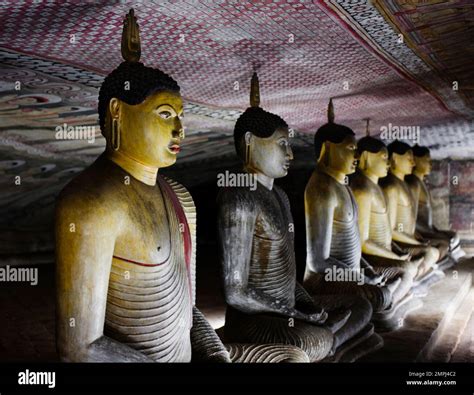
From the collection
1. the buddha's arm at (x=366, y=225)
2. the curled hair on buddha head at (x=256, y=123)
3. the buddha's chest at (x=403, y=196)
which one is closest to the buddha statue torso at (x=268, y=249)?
the curled hair on buddha head at (x=256, y=123)

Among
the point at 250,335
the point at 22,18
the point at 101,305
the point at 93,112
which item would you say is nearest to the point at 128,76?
the point at 22,18

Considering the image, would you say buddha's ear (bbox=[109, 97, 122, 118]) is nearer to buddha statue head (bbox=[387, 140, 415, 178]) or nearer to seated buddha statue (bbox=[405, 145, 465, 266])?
buddha statue head (bbox=[387, 140, 415, 178])

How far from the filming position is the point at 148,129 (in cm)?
344

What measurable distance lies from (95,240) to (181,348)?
31.2 inches

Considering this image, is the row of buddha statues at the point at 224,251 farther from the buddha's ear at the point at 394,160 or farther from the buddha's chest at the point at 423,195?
the buddha's chest at the point at 423,195

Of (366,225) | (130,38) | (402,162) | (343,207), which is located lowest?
(366,225)

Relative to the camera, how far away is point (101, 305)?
10.2ft

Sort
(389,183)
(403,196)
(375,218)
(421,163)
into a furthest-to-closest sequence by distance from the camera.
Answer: (421,163), (403,196), (389,183), (375,218)

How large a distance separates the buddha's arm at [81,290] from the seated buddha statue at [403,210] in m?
5.88

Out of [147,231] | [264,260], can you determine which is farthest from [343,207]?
[147,231]

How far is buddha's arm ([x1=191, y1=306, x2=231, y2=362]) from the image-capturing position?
3.61 m

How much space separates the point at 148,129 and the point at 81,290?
35.6 inches

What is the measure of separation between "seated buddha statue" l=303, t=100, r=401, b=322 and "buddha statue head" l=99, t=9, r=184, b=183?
10.0ft

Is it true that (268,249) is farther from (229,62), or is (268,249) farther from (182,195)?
(229,62)
